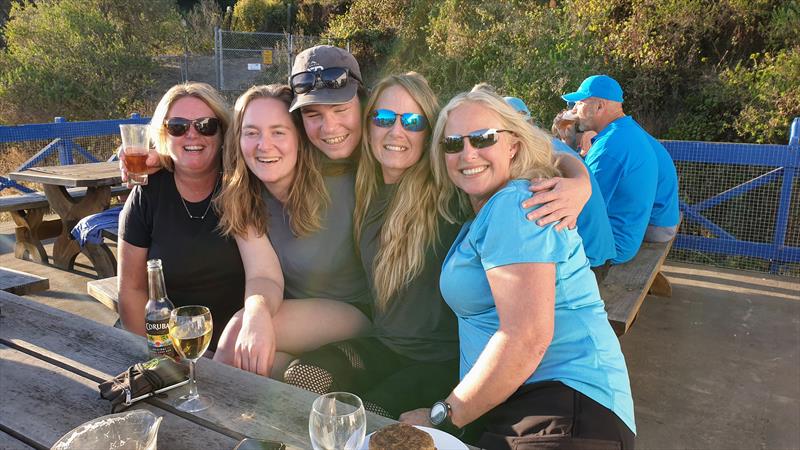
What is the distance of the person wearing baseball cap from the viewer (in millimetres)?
2383

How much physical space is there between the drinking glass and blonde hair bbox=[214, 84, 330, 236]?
1.16 ft

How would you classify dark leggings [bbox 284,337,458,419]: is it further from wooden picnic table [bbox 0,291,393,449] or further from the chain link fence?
the chain link fence

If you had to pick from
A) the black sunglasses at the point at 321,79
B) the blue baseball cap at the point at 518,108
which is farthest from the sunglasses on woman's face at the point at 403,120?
the blue baseball cap at the point at 518,108

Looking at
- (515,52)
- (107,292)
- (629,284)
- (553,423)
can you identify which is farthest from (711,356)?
(515,52)

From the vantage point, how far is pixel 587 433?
156 centimetres

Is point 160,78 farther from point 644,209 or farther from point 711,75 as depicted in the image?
point 644,209

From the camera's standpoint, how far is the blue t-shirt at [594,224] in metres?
2.96

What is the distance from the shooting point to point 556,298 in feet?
5.86

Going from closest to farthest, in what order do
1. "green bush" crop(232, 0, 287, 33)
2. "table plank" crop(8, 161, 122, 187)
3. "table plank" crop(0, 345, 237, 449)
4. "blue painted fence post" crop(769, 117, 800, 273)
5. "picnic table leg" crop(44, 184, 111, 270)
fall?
"table plank" crop(0, 345, 237, 449) < "table plank" crop(8, 161, 122, 187) < "picnic table leg" crop(44, 184, 111, 270) < "blue painted fence post" crop(769, 117, 800, 273) < "green bush" crop(232, 0, 287, 33)

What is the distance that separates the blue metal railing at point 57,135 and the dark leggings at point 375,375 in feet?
21.8

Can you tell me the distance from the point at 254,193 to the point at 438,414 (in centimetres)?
123

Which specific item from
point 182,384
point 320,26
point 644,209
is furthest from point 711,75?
point 320,26

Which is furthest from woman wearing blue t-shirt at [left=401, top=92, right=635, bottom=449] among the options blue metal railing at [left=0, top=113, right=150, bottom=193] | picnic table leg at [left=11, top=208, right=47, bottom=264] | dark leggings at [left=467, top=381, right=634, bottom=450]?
blue metal railing at [left=0, top=113, right=150, bottom=193]

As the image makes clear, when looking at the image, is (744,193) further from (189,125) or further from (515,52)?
(189,125)
